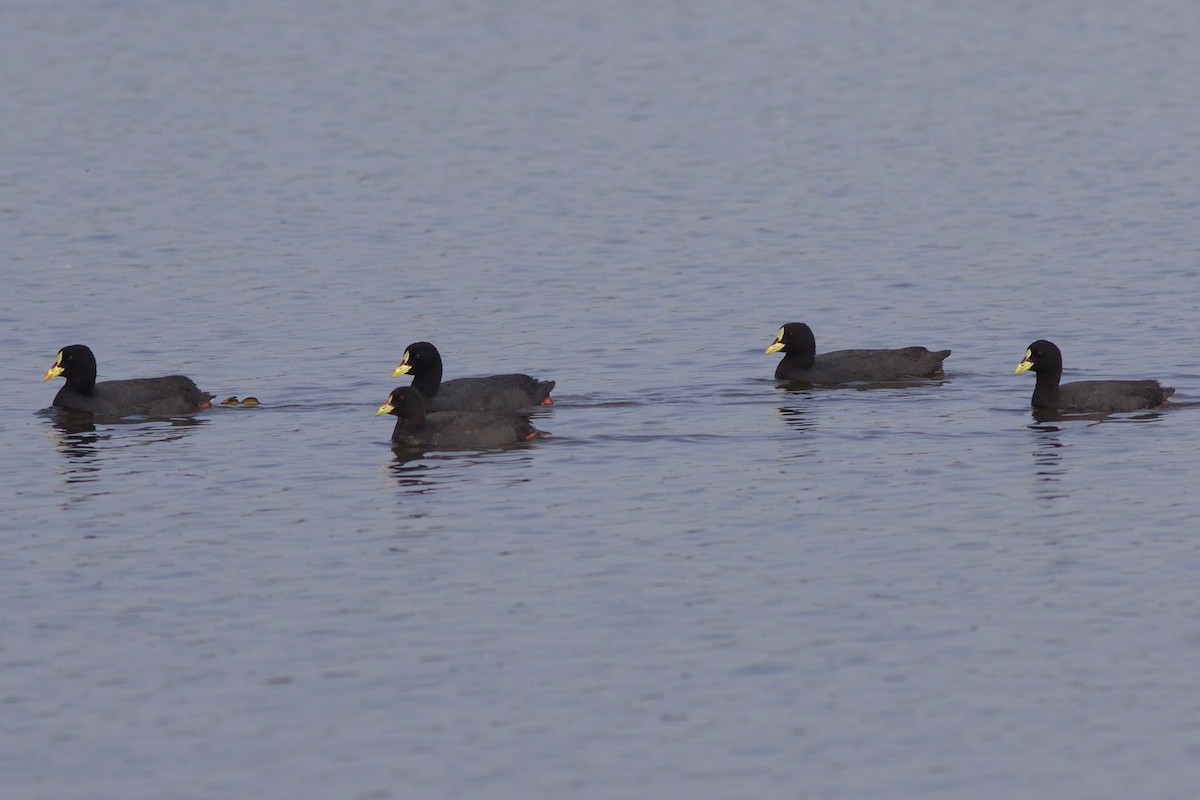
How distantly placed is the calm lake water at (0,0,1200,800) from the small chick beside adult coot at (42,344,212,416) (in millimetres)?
450

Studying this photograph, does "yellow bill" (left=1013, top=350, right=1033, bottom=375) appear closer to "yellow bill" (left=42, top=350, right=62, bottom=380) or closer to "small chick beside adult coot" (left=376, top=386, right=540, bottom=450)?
"small chick beside adult coot" (left=376, top=386, right=540, bottom=450)

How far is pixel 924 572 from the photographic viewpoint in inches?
709

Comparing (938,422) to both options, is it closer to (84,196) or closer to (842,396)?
(842,396)

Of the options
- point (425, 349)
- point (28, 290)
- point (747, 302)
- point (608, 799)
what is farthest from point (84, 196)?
point (608, 799)

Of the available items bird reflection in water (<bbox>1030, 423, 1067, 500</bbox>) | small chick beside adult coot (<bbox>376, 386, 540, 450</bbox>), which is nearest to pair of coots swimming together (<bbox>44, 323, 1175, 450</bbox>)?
small chick beside adult coot (<bbox>376, 386, 540, 450</bbox>)

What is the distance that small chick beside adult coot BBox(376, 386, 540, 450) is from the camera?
23641 millimetres

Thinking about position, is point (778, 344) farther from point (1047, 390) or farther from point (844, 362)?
point (1047, 390)

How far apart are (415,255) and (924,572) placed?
2112 cm

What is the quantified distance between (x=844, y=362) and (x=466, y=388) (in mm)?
5105

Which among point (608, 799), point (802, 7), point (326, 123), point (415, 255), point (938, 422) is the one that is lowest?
point (608, 799)

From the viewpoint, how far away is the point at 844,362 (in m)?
27.3

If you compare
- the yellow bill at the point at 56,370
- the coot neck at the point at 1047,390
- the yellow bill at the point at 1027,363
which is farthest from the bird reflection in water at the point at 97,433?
the coot neck at the point at 1047,390

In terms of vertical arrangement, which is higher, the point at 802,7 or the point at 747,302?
the point at 802,7

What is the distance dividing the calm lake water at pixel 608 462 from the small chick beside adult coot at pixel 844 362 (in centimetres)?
30
